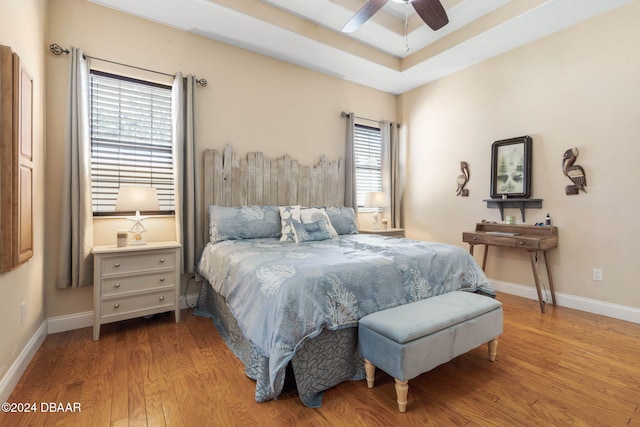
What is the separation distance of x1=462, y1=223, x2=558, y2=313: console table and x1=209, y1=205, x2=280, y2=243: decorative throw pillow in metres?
2.37

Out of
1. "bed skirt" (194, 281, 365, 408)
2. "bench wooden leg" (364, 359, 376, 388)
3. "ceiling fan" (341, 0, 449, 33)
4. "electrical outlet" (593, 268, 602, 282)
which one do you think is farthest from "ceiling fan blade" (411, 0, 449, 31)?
"electrical outlet" (593, 268, 602, 282)

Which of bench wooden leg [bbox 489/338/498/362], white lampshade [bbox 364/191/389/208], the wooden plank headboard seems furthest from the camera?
white lampshade [bbox 364/191/389/208]

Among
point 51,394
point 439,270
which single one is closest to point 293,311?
point 439,270

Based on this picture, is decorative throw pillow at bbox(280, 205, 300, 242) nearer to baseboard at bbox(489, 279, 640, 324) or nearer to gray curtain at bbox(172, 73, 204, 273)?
gray curtain at bbox(172, 73, 204, 273)

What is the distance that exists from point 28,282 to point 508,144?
468 cm

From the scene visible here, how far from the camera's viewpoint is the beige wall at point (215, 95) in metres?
2.49

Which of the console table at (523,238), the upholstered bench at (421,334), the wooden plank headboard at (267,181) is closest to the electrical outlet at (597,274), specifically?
the console table at (523,238)

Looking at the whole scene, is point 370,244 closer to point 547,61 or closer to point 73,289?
point 73,289

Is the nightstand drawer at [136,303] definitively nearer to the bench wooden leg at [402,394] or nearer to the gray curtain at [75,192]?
the gray curtain at [75,192]

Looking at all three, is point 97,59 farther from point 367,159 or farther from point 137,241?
point 367,159

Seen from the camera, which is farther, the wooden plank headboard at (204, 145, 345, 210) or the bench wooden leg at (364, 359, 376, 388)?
the wooden plank headboard at (204, 145, 345, 210)

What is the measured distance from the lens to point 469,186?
13.0 ft

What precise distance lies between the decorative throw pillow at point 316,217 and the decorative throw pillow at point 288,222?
0.06 m

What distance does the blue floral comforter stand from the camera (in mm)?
1504
